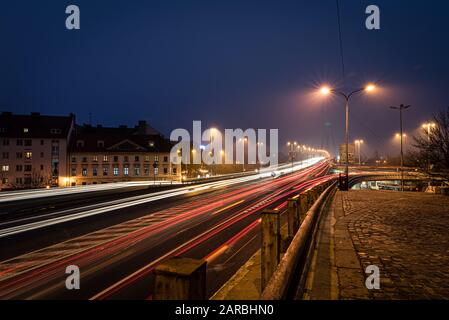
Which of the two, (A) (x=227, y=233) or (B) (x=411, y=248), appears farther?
(A) (x=227, y=233)

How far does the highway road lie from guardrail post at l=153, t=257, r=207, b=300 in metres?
4.23

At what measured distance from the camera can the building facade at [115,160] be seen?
54.3m

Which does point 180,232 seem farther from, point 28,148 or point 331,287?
point 28,148

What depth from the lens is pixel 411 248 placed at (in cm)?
610

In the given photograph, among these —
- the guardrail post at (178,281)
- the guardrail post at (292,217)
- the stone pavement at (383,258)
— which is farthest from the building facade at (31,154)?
the guardrail post at (178,281)

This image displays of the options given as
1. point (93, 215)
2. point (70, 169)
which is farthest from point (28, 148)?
point (93, 215)

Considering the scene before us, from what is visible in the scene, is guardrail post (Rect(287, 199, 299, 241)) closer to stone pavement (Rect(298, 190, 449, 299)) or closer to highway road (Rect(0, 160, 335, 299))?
stone pavement (Rect(298, 190, 449, 299))

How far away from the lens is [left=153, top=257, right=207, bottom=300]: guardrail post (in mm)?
1678

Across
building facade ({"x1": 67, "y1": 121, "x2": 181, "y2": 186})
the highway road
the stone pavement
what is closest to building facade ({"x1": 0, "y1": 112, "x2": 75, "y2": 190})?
building facade ({"x1": 67, "y1": 121, "x2": 181, "y2": 186})

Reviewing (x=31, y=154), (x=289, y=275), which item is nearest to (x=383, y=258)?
(x=289, y=275)

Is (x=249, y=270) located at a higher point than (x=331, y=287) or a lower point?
lower
